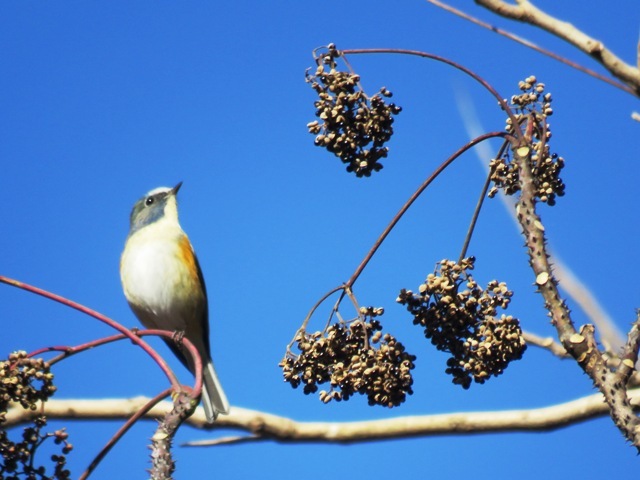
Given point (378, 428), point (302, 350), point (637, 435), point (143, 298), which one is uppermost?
point (143, 298)

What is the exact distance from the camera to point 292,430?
436cm

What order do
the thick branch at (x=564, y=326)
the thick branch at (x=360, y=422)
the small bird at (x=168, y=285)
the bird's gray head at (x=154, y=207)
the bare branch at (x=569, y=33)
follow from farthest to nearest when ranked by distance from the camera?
1. the bird's gray head at (x=154, y=207)
2. the small bird at (x=168, y=285)
3. the thick branch at (x=360, y=422)
4. the bare branch at (x=569, y=33)
5. the thick branch at (x=564, y=326)

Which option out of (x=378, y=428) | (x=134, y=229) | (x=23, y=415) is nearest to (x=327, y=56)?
(x=378, y=428)

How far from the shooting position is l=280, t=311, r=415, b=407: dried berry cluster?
7.94 feet

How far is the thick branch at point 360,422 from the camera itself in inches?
147

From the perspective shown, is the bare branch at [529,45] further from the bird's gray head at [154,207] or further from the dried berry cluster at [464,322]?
the bird's gray head at [154,207]

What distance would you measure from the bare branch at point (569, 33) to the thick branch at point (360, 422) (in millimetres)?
1747

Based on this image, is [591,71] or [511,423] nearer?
[591,71]

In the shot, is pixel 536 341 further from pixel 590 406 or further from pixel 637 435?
pixel 637 435

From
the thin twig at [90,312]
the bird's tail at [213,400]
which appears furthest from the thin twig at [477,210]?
the bird's tail at [213,400]

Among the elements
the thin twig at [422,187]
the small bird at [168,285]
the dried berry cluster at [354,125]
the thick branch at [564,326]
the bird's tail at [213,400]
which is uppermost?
the small bird at [168,285]

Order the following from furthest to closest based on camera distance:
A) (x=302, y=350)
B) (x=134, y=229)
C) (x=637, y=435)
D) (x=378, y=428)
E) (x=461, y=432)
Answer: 1. (x=134, y=229)
2. (x=378, y=428)
3. (x=461, y=432)
4. (x=302, y=350)
5. (x=637, y=435)

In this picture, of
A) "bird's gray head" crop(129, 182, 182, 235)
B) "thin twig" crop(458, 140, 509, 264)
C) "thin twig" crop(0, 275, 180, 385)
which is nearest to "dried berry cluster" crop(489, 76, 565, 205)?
"thin twig" crop(458, 140, 509, 264)

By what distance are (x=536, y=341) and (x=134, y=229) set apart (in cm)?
324
